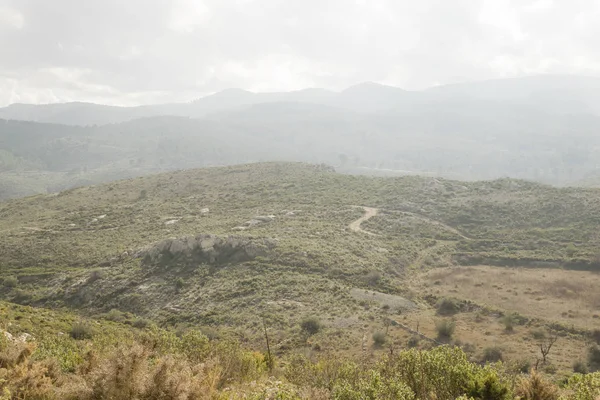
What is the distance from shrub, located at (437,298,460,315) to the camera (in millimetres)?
46562

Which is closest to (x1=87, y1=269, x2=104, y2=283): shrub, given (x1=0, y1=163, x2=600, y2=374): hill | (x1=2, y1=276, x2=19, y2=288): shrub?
(x1=0, y1=163, x2=600, y2=374): hill

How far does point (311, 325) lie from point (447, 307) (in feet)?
58.8

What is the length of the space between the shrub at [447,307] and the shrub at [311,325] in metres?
15.8

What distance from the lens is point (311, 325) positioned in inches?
1634

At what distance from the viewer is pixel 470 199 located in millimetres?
93875

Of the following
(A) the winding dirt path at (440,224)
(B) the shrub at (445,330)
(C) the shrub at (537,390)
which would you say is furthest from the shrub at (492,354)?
(A) the winding dirt path at (440,224)

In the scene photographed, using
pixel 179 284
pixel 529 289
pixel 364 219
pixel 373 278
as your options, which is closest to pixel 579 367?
pixel 529 289

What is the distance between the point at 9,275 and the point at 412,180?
95.1 m

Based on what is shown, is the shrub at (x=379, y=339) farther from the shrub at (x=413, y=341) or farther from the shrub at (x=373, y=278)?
the shrub at (x=373, y=278)

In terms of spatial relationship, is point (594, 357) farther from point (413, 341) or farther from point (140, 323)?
point (140, 323)

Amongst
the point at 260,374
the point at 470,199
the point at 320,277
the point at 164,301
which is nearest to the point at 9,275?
the point at 164,301

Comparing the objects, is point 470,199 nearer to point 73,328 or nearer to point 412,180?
point 412,180

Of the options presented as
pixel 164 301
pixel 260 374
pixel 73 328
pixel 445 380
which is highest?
pixel 445 380

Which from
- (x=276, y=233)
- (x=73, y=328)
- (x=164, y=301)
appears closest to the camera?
(x=73, y=328)
